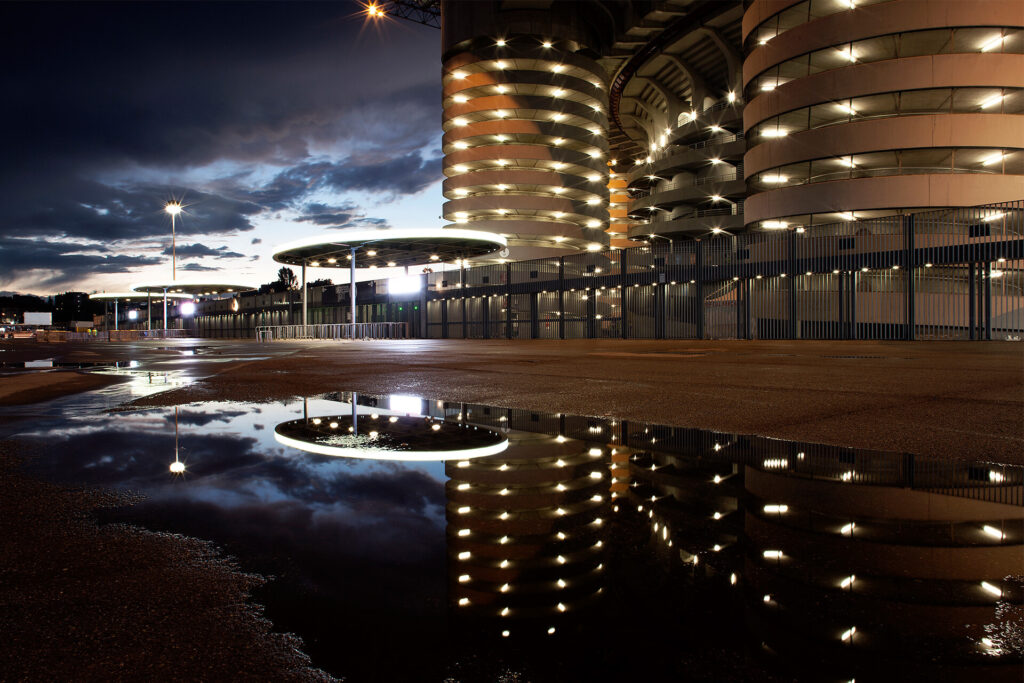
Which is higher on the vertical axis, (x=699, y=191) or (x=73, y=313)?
(x=699, y=191)

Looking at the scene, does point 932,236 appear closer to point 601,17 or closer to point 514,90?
point 514,90

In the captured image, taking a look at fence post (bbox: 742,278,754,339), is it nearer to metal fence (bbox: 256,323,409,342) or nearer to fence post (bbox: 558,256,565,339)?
fence post (bbox: 558,256,565,339)

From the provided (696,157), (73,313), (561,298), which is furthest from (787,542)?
(73,313)

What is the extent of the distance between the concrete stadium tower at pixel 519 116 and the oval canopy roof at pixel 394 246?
1189 inches

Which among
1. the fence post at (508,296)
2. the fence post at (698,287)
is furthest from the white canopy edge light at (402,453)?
the fence post at (508,296)

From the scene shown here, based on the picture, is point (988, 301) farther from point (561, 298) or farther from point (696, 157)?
point (696, 157)

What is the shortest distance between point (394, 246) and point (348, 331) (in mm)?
7426

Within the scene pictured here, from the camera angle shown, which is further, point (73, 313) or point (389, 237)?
point (73, 313)

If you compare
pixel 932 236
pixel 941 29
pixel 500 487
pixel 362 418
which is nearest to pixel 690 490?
pixel 500 487

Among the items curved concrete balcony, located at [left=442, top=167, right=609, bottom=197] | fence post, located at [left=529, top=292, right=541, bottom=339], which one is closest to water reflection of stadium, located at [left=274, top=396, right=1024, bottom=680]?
fence post, located at [left=529, top=292, right=541, bottom=339]

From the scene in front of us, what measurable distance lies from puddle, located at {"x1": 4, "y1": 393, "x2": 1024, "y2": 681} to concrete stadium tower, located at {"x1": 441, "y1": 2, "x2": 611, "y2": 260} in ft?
238

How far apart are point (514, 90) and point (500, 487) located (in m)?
80.3

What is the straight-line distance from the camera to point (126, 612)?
4.62 ft

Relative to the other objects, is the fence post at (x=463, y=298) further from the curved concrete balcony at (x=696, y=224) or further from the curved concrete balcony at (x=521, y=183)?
the curved concrete balcony at (x=521, y=183)
